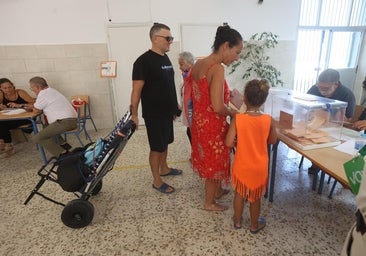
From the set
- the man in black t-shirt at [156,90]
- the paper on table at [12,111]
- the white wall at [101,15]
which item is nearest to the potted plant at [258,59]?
the white wall at [101,15]

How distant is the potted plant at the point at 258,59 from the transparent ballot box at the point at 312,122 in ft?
9.62

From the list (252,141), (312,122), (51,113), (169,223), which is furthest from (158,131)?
(51,113)

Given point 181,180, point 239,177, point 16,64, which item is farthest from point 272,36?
point 16,64

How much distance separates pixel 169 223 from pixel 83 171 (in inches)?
33.7

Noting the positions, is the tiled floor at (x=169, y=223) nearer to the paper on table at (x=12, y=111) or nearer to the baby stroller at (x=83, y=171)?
the baby stroller at (x=83, y=171)

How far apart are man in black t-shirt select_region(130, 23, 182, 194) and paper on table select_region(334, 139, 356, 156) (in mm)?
1424

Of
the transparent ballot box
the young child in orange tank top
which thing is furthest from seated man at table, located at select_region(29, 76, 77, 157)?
the transparent ballot box

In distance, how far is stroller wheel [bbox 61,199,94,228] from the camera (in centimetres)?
192

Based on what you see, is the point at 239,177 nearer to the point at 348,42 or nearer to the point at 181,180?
the point at 181,180

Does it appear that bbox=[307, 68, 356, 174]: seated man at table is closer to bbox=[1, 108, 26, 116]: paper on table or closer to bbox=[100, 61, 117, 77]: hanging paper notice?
bbox=[100, 61, 117, 77]: hanging paper notice

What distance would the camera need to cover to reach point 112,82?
447cm

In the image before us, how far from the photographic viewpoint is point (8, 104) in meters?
3.46

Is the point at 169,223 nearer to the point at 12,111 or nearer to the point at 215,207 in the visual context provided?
the point at 215,207

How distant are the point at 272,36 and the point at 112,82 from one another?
3333 millimetres
